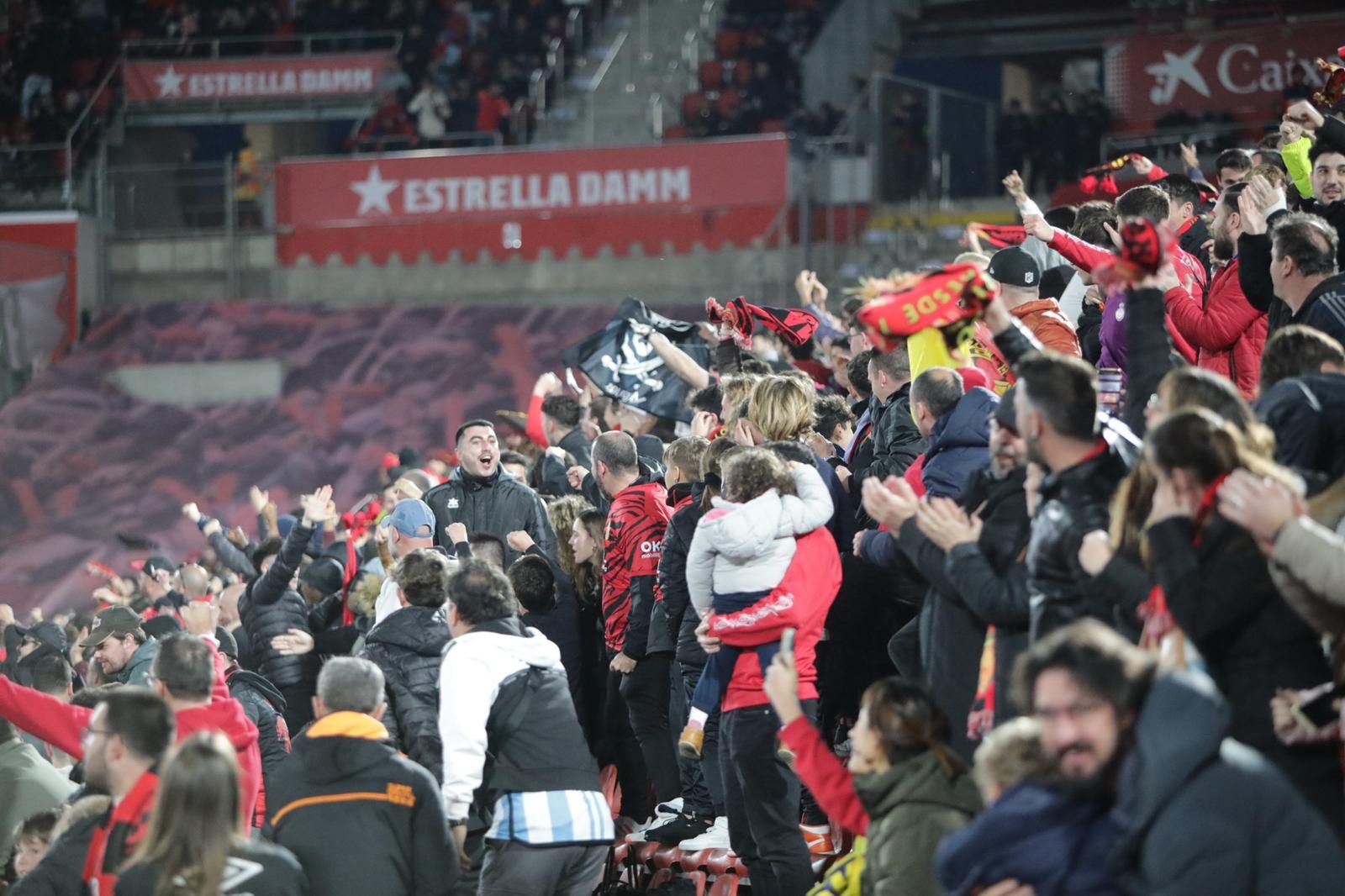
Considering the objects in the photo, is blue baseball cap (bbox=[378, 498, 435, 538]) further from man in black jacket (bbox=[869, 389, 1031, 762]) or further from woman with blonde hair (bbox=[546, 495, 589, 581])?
man in black jacket (bbox=[869, 389, 1031, 762])

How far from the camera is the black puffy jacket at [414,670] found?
7.00 meters

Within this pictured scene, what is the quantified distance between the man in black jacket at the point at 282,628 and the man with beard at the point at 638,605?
1837 millimetres

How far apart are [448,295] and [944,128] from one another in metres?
5.51

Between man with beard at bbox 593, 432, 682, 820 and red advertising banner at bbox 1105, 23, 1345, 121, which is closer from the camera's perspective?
man with beard at bbox 593, 432, 682, 820

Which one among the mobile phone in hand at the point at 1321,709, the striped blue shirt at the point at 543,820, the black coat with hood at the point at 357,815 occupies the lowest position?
the striped blue shirt at the point at 543,820

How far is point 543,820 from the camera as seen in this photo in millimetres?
6168

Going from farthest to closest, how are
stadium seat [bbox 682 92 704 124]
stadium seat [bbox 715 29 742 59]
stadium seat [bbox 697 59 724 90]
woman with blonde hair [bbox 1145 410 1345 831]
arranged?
stadium seat [bbox 715 29 742 59]
stadium seat [bbox 697 59 724 90]
stadium seat [bbox 682 92 704 124]
woman with blonde hair [bbox 1145 410 1345 831]

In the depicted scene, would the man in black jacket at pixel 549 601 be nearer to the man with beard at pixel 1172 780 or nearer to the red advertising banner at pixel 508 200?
the man with beard at pixel 1172 780

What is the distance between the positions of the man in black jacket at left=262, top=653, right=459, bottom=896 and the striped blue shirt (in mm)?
559

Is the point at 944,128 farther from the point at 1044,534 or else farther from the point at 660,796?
the point at 1044,534

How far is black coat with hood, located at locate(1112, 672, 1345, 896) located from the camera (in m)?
3.39

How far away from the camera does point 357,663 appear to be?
5613 millimetres

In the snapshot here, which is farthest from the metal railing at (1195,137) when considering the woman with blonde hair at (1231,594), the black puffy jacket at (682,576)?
the woman with blonde hair at (1231,594)

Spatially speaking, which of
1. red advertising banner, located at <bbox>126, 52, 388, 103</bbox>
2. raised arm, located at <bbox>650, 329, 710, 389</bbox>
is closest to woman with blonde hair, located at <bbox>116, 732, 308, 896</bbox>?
raised arm, located at <bbox>650, 329, 710, 389</bbox>
